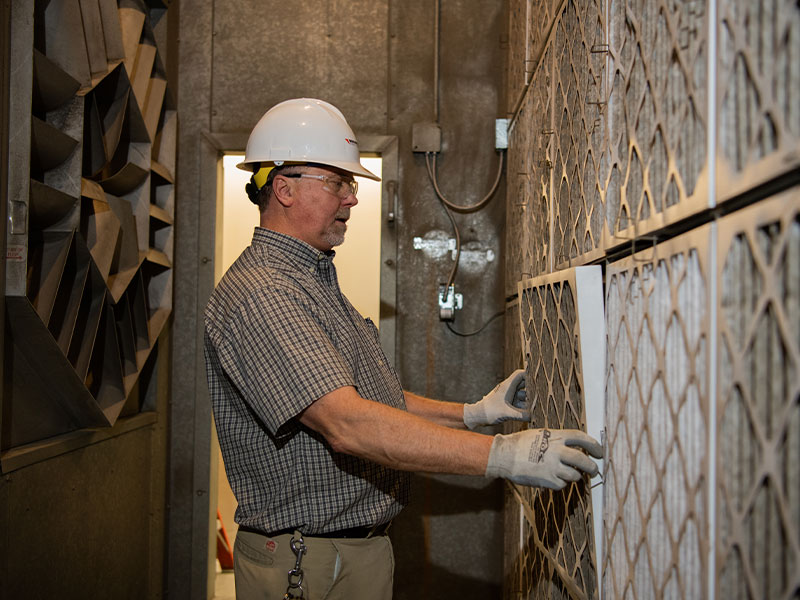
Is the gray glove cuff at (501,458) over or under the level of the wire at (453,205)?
under

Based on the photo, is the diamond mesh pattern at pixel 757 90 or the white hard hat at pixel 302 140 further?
the white hard hat at pixel 302 140

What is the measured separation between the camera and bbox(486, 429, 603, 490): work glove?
142 centimetres

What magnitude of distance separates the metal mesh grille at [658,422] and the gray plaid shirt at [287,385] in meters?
0.64

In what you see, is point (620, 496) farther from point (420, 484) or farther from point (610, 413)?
point (420, 484)

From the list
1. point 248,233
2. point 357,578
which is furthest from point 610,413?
point 248,233

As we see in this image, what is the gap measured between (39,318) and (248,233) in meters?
2.79

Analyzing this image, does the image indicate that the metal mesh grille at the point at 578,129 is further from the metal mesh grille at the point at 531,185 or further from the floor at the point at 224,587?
the floor at the point at 224,587

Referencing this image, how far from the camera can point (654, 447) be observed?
42.9 inches

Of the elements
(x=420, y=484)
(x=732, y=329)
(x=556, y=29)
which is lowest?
(x=420, y=484)

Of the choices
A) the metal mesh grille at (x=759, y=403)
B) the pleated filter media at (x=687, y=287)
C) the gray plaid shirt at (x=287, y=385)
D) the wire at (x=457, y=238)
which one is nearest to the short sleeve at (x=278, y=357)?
the gray plaid shirt at (x=287, y=385)

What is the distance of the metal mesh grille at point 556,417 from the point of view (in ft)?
5.03

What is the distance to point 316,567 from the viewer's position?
1.92 meters

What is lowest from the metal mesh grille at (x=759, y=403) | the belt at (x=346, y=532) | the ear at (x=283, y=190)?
the belt at (x=346, y=532)

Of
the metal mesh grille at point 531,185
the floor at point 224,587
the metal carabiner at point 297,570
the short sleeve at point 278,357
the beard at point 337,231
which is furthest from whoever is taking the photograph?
the floor at point 224,587
